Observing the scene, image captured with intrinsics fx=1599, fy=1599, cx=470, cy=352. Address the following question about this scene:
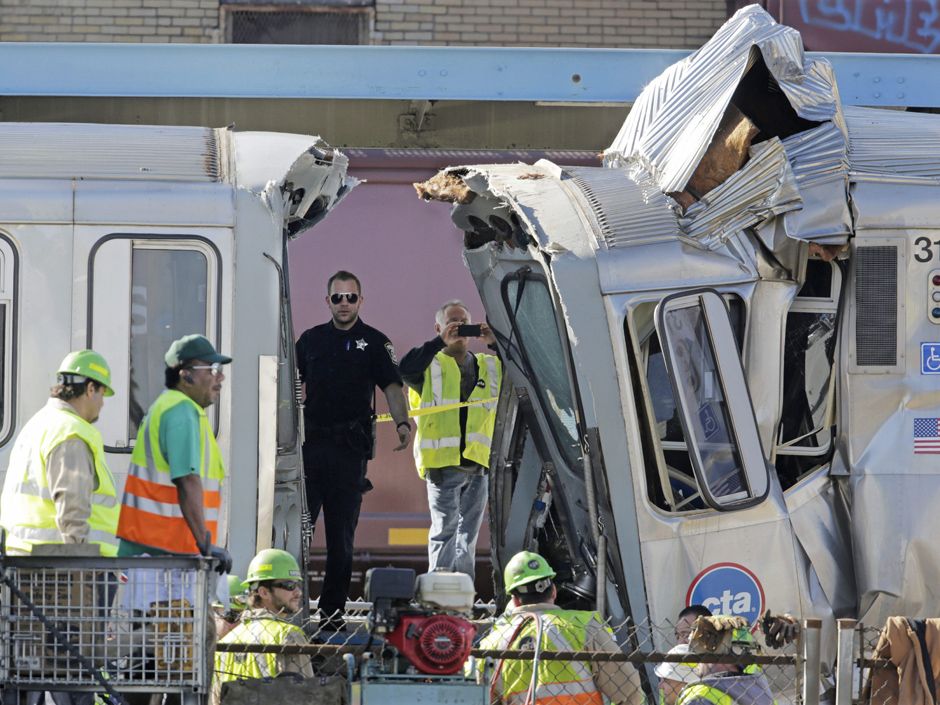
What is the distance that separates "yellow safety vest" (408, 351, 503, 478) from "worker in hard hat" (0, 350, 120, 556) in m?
3.56

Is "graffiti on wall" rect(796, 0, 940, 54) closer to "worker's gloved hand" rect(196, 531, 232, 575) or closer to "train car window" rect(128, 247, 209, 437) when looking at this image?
"train car window" rect(128, 247, 209, 437)

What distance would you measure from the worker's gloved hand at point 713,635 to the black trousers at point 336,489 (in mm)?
3211

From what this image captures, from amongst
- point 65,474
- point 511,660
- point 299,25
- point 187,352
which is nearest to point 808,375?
point 511,660

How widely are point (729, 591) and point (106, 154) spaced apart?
3552mm

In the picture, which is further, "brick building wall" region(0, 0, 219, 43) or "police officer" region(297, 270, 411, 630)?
"brick building wall" region(0, 0, 219, 43)

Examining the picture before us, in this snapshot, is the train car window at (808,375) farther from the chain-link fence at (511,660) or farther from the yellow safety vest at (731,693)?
the yellow safety vest at (731,693)

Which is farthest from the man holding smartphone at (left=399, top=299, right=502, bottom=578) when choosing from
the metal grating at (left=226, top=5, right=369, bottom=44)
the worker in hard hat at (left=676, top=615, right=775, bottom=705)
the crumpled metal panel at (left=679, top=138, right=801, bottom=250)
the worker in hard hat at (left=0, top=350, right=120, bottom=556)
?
the metal grating at (left=226, top=5, right=369, bottom=44)

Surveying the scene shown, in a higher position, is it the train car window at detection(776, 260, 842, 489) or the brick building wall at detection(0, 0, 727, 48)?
the brick building wall at detection(0, 0, 727, 48)

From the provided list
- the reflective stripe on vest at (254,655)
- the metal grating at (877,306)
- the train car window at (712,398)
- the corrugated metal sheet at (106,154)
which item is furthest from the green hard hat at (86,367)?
the metal grating at (877,306)

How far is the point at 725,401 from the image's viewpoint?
736cm

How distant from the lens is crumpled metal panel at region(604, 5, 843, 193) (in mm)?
7652

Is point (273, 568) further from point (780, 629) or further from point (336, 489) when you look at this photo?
point (336, 489)

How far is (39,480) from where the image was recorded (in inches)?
235

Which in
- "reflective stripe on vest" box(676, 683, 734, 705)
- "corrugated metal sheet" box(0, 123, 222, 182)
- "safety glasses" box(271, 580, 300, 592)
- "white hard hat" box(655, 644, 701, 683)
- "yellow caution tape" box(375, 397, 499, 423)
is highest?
"corrugated metal sheet" box(0, 123, 222, 182)
